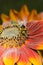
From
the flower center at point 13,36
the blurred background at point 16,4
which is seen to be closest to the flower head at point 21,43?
the flower center at point 13,36

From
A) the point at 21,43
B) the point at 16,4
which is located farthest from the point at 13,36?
the point at 16,4

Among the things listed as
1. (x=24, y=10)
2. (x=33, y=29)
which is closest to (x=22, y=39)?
(x=33, y=29)

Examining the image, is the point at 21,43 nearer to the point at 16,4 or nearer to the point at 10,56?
the point at 10,56

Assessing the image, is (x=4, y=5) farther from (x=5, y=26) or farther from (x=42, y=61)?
(x=42, y=61)

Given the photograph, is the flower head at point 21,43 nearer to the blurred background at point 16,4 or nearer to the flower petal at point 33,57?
the flower petal at point 33,57

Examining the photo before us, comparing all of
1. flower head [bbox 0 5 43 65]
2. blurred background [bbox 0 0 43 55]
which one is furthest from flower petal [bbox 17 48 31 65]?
blurred background [bbox 0 0 43 55]

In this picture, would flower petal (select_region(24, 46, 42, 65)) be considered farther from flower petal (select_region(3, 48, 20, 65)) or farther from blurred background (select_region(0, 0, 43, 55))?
blurred background (select_region(0, 0, 43, 55))

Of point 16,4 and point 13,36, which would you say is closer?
point 13,36
